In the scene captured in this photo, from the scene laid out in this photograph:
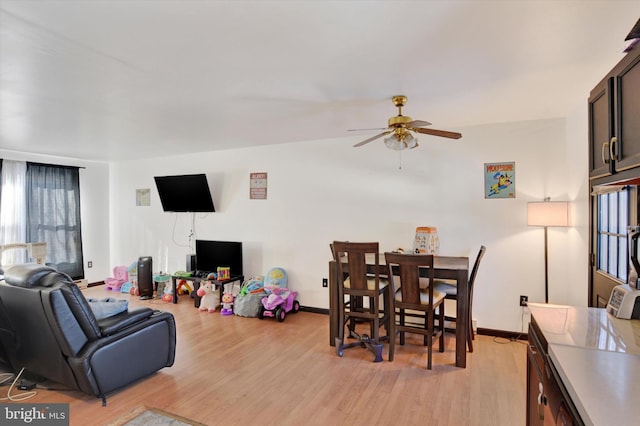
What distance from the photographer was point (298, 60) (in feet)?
6.92

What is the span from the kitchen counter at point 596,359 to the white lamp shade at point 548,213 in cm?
169

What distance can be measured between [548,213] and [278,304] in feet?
10.1

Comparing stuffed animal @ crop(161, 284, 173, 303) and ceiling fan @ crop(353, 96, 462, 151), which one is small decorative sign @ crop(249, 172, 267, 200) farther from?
ceiling fan @ crop(353, 96, 462, 151)

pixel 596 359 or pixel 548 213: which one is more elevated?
pixel 548 213

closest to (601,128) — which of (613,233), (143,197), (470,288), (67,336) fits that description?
(613,233)

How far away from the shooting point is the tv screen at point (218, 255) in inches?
194

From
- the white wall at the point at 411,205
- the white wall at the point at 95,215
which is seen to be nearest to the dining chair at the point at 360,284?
the white wall at the point at 411,205

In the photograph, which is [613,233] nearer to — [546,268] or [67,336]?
[546,268]

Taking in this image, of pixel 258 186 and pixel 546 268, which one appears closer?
pixel 546 268

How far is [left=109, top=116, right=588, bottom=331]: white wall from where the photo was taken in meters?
3.38

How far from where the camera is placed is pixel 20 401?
2387mm

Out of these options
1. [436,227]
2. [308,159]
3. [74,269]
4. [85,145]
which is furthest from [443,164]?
[74,269]

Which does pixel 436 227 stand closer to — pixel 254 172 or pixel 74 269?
pixel 254 172

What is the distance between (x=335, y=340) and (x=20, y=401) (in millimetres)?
2486
